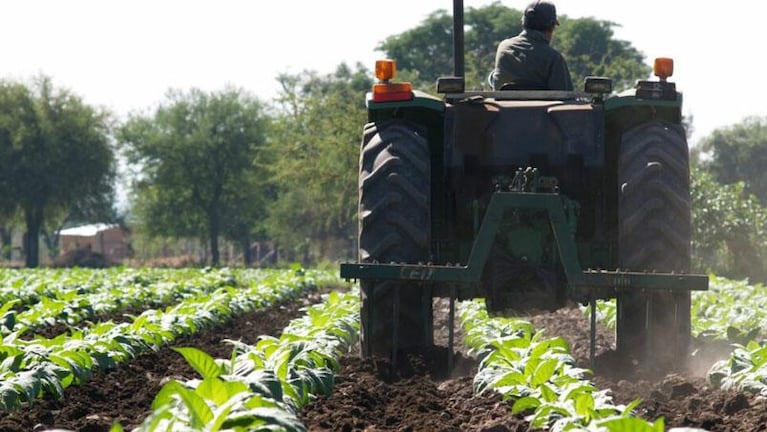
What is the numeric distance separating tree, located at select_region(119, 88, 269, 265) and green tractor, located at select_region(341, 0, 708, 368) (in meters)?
57.9

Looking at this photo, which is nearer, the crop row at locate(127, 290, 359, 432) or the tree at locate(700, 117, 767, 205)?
the crop row at locate(127, 290, 359, 432)

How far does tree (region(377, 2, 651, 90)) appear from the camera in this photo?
1994 inches

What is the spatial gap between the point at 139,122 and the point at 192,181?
490cm

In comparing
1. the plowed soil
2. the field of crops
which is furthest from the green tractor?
Answer: the field of crops

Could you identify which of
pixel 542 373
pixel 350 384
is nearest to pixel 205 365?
pixel 542 373

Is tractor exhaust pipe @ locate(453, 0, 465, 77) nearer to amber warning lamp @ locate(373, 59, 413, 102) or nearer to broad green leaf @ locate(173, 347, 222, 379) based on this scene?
amber warning lamp @ locate(373, 59, 413, 102)

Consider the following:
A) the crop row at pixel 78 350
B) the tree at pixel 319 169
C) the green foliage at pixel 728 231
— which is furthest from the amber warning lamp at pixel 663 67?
the tree at pixel 319 169

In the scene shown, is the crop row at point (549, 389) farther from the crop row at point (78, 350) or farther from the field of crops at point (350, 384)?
the crop row at point (78, 350)

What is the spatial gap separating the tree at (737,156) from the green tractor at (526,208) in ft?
230

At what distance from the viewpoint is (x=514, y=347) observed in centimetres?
777

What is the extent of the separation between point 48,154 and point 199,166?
30.1 ft

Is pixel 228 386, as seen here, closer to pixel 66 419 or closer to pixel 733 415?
pixel 66 419

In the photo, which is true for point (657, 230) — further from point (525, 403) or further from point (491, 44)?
point (491, 44)

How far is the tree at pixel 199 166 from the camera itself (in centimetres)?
6700
